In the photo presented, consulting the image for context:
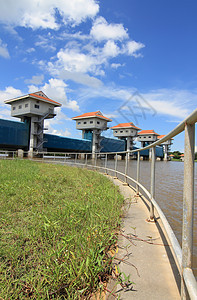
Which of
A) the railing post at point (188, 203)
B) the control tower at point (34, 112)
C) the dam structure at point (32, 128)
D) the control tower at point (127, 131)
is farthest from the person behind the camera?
the control tower at point (127, 131)

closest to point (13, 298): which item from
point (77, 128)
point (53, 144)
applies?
point (53, 144)

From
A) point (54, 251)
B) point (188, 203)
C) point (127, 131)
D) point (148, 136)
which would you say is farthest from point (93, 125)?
point (188, 203)

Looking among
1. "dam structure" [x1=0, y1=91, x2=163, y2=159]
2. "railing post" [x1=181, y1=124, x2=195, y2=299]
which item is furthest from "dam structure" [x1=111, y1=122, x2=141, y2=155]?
"railing post" [x1=181, y1=124, x2=195, y2=299]

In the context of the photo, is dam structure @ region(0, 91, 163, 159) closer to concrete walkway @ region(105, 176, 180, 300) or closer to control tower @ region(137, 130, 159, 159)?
control tower @ region(137, 130, 159, 159)

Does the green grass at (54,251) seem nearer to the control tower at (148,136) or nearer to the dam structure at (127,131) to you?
the dam structure at (127,131)

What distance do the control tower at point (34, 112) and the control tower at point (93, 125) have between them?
9967 mm

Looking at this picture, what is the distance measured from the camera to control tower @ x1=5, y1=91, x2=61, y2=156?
1254 inches

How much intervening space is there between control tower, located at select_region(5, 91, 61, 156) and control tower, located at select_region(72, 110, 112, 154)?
997 centimetres

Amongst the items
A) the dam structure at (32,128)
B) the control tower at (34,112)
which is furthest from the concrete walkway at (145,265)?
the control tower at (34,112)

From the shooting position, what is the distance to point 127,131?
174 feet

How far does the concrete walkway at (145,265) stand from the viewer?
1332 mm

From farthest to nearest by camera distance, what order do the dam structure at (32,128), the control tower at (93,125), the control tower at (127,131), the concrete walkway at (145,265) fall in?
the control tower at (127,131) < the control tower at (93,125) < the dam structure at (32,128) < the concrete walkway at (145,265)

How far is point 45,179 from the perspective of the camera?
5887 millimetres

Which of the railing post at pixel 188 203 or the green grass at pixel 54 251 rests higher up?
the railing post at pixel 188 203
